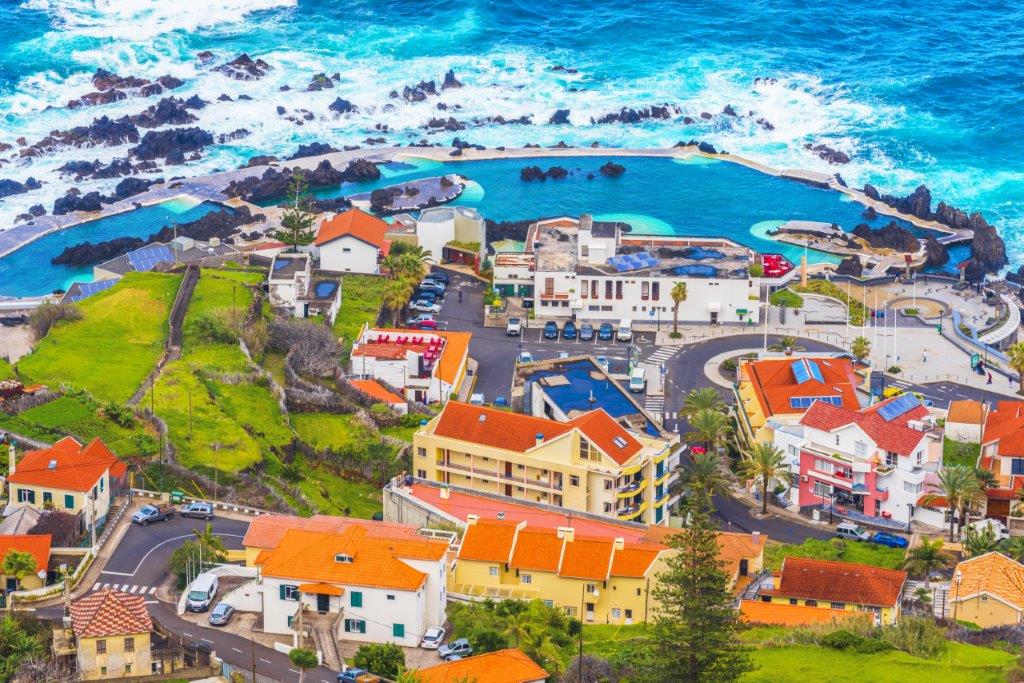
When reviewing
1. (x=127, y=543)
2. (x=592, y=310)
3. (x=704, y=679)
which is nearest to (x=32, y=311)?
(x=592, y=310)

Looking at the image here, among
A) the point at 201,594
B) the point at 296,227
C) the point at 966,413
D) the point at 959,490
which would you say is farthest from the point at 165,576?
the point at 296,227

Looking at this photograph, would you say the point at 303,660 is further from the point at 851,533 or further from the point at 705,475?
the point at 851,533

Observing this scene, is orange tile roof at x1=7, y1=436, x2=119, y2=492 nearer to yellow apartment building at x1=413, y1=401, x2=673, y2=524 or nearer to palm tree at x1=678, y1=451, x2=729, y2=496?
yellow apartment building at x1=413, y1=401, x2=673, y2=524

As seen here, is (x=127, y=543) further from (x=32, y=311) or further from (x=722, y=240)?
(x=722, y=240)

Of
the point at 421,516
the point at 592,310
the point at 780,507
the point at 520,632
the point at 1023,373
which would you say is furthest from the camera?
the point at 592,310

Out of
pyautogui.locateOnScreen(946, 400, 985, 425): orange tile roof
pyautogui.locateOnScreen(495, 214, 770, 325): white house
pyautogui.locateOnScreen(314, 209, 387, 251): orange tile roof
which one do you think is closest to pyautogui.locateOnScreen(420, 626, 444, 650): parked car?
pyautogui.locateOnScreen(946, 400, 985, 425): orange tile roof

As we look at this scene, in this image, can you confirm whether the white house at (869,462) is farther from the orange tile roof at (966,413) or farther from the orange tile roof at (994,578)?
the orange tile roof at (994,578)
